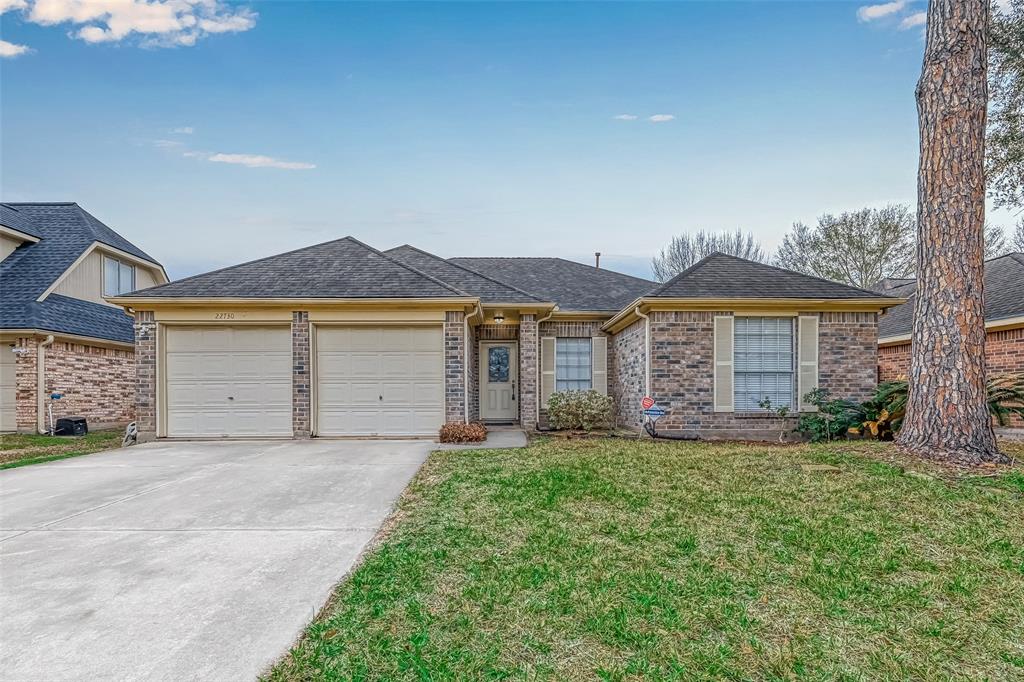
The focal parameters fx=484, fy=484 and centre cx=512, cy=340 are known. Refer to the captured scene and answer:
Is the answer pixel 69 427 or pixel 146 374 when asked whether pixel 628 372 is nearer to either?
pixel 146 374

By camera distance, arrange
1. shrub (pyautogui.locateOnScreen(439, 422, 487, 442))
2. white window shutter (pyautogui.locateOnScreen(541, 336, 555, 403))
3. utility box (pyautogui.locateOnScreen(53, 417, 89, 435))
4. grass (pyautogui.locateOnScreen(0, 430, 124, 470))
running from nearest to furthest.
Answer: grass (pyautogui.locateOnScreen(0, 430, 124, 470)), shrub (pyautogui.locateOnScreen(439, 422, 487, 442)), utility box (pyautogui.locateOnScreen(53, 417, 89, 435)), white window shutter (pyautogui.locateOnScreen(541, 336, 555, 403))

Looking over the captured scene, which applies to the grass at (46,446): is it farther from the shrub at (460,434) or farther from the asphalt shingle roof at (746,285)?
the asphalt shingle roof at (746,285)

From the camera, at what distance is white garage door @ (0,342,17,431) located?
11.2 meters

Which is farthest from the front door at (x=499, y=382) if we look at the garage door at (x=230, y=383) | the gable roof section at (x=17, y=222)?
the gable roof section at (x=17, y=222)

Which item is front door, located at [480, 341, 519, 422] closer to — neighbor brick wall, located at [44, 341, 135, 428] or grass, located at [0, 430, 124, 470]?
grass, located at [0, 430, 124, 470]

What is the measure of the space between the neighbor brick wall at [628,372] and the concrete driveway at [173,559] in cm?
502

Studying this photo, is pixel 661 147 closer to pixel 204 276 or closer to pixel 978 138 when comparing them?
pixel 978 138

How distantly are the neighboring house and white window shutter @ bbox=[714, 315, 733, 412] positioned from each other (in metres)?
14.5

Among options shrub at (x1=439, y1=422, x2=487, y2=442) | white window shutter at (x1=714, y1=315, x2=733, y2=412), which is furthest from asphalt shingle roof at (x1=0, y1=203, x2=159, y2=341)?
white window shutter at (x1=714, y1=315, x2=733, y2=412)

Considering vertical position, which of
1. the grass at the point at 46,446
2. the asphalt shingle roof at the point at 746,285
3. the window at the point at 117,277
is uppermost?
the window at the point at 117,277

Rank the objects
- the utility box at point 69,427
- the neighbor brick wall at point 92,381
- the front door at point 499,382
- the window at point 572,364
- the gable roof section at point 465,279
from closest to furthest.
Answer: the gable roof section at point 465,279, the utility box at point 69,427, the neighbor brick wall at point 92,381, the window at point 572,364, the front door at point 499,382

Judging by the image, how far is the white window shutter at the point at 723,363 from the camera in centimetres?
909

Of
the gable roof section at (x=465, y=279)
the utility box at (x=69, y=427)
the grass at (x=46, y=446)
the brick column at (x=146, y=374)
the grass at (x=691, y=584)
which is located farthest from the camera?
the utility box at (x=69, y=427)

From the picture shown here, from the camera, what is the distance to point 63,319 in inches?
467
